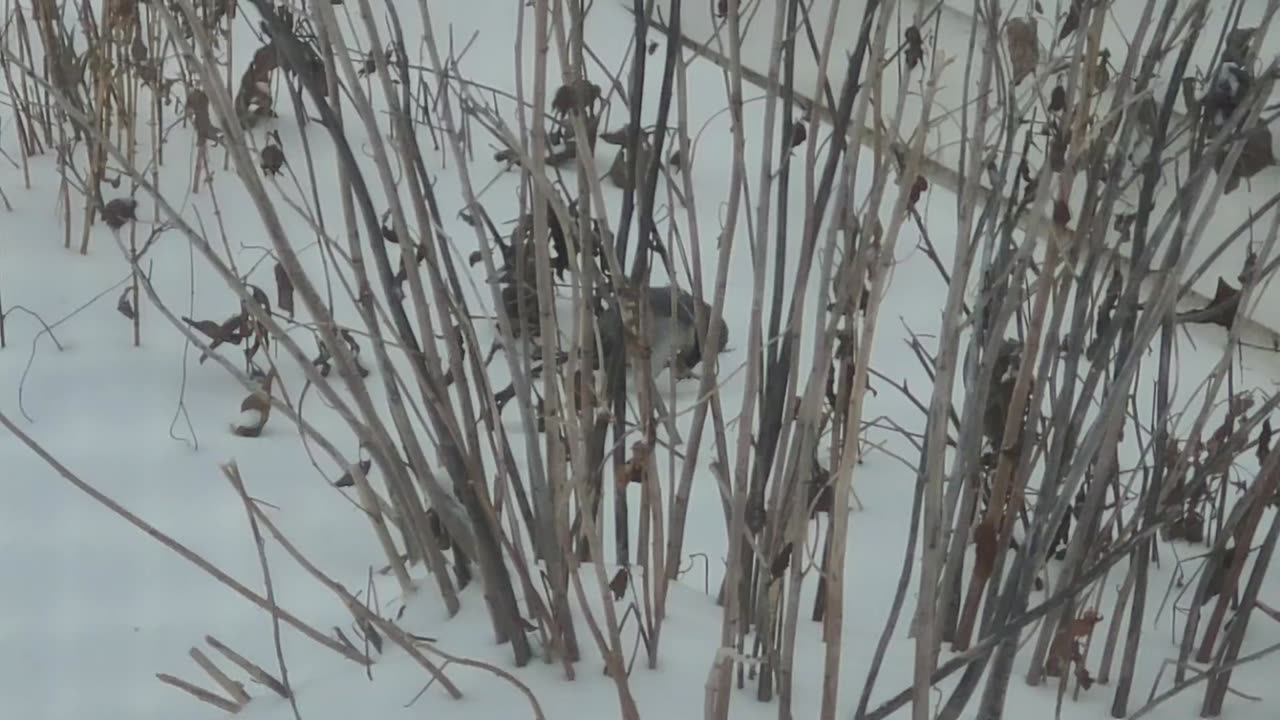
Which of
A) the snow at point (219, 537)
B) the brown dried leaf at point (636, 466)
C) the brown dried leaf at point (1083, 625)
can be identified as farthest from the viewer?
the snow at point (219, 537)

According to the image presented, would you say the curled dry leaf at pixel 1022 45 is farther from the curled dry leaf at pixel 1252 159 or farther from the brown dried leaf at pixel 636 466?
the brown dried leaf at pixel 636 466

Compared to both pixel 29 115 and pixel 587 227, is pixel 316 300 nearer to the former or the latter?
pixel 587 227

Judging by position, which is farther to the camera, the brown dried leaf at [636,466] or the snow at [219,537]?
the snow at [219,537]

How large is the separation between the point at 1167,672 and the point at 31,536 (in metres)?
1.38

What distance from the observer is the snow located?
129 centimetres

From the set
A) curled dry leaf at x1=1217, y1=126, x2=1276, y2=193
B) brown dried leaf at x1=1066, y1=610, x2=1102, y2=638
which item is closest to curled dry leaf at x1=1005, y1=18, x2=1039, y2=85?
curled dry leaf at x1=1217, y1=126, x2=1276, y2=193

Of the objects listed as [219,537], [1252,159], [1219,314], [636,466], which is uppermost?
[1252,159]

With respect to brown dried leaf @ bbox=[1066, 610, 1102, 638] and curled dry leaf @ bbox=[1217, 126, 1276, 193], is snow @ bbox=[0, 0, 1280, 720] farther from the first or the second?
curled dry leaf @ bbox=[1217, 126, 1276, 193]

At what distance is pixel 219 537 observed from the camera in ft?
5.42

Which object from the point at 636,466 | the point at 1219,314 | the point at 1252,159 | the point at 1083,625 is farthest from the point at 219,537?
the point at 1252,159

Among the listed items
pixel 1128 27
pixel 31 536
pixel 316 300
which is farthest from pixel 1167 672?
pixel 1128 27

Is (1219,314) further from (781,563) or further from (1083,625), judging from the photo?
(781,563)

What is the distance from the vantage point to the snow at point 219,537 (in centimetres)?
129

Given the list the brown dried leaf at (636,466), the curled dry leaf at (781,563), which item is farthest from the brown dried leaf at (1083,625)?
the brown dried leaf at (636,466)
